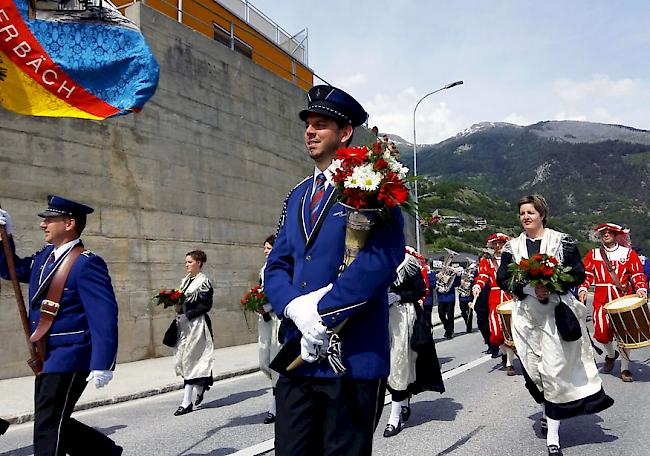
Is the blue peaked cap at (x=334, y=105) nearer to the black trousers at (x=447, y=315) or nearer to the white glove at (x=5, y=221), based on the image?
the white glove at (x=5, y=221)

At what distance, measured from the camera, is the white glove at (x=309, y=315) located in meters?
2.50

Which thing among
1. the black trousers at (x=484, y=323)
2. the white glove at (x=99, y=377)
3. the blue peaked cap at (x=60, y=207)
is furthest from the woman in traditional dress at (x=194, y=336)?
the black trousers at (x=484, y=323)

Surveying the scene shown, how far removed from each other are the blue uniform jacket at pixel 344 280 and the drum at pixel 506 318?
6.01 metres

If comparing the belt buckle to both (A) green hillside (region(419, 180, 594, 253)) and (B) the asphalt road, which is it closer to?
(B) the asphalt road

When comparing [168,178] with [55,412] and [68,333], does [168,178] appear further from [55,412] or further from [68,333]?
[55,412]

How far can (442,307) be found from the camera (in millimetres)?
17203

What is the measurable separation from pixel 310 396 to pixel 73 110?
416cm

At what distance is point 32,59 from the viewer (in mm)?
5434

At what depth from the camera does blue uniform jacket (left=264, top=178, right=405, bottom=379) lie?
2.55m

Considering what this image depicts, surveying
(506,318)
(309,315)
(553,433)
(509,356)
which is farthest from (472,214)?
(309,315)

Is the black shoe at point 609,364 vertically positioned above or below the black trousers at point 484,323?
below

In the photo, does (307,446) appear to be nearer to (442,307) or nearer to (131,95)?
(131,95)

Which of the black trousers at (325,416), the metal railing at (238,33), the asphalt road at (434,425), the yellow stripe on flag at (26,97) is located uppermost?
the metal railing at (238,33)

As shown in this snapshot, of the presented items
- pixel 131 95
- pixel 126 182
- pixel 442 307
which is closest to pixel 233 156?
pixel 126 182
